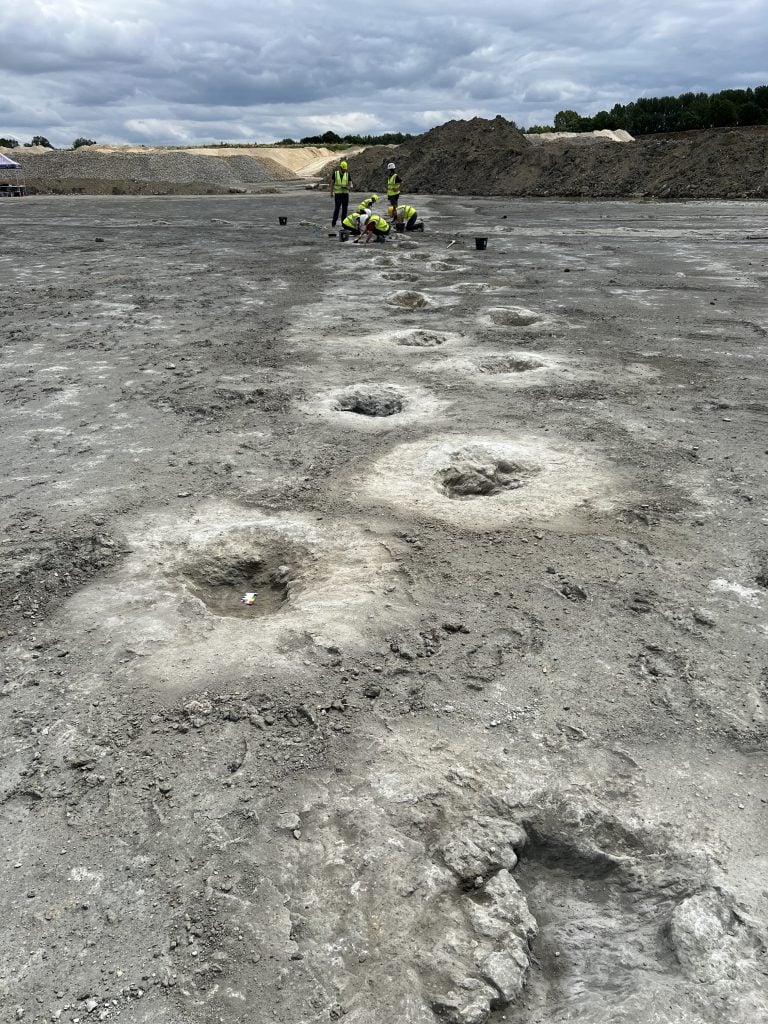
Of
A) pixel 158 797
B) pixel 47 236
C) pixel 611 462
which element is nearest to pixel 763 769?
pixel 158 797

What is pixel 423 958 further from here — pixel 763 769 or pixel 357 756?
pixel 763 769

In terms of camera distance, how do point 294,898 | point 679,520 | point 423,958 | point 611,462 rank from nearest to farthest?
1. point 423,958
2. point 294,898
3. point 679,520
4. point 611,462

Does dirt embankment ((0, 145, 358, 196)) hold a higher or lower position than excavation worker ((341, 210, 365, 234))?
higher

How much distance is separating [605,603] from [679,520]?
47.1 inches

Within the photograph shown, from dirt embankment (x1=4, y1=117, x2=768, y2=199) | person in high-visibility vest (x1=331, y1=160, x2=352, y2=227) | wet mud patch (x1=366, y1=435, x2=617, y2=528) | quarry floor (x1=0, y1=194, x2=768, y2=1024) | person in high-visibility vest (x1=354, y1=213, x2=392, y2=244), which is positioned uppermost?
dirt embankment (x1=4, y1=117, x2=768, y2=199)

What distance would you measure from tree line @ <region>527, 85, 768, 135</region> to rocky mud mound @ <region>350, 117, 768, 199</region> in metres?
11.3

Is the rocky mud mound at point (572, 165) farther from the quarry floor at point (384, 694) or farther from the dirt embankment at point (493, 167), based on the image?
the quarry floor at point (384, 694)

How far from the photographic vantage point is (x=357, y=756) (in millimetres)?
3053

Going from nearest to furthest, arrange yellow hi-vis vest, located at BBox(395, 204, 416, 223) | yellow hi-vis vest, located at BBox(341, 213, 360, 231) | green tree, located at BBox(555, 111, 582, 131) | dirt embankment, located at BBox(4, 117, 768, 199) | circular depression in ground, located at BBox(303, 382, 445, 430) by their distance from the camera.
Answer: circular depression in ground, located at BBox(303, 382, 445, 430) → yellow hi-vis vest, located at BBox(341, 213, 360, 231) → yellow hi-vis vest, located at BBox(395, 204, 416, 223) → dirt embankment, located at BBox(4, 117, 768, 199) → green tree, located at BBox(555, 111, 582, 131)

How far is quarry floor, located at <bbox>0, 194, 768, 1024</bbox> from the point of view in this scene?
7.63 ft

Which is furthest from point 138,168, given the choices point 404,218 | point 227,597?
point 227,597

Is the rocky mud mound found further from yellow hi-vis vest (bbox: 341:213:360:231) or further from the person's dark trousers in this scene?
yellow hi-vis vest (bbox: 341:213:360:231)

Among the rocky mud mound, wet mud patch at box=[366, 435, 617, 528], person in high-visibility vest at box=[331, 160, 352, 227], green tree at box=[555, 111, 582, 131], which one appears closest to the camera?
wet mud patch at box=[366, 435, 617, 528]

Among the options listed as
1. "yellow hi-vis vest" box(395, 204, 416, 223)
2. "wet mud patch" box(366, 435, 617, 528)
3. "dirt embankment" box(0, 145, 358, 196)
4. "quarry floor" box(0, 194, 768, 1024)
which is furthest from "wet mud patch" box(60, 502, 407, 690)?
"dirt embankment" box(0, 145, 358, 196)
